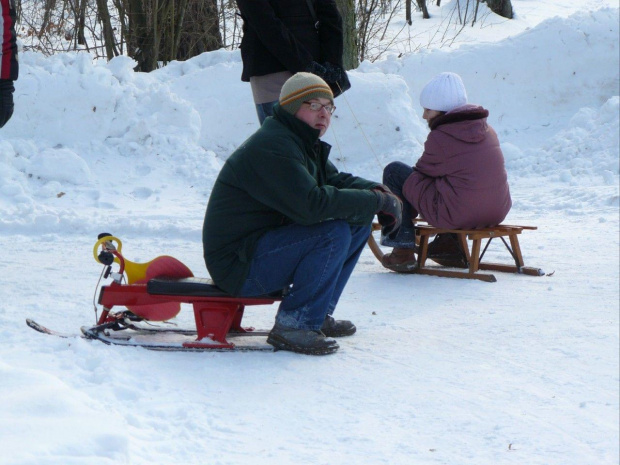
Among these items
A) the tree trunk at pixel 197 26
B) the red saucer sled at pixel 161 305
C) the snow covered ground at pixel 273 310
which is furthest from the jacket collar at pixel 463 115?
the tree trunk at pixel 197 26

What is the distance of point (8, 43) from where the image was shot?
4.48 m

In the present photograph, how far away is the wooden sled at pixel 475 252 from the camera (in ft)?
17.7

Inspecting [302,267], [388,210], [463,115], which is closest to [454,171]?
[463,115]

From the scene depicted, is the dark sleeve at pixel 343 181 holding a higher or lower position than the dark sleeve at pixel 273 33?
lower

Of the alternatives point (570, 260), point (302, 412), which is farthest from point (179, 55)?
point (302, 412)

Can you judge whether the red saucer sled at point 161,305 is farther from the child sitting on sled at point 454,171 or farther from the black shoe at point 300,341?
the child sitting on sled at point 454,171

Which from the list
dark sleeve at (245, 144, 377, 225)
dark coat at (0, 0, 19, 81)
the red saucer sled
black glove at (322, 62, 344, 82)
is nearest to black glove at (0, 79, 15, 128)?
dark coat at (0, 0, 19, 81)

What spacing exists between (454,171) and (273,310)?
55.7 inches

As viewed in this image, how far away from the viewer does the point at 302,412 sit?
318cm

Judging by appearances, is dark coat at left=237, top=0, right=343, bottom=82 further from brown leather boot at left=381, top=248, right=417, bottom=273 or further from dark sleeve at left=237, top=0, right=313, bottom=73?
brown leather boot at left=381, top=248, right=417, bottom=273

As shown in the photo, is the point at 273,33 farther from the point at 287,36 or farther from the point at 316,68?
the point at 316,68

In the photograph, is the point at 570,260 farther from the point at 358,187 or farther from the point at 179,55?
the point at 179,55

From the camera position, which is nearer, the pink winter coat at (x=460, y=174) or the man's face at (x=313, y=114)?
the man's face at (x=313, y=114)

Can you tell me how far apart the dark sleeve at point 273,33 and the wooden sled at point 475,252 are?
111 centimetres
